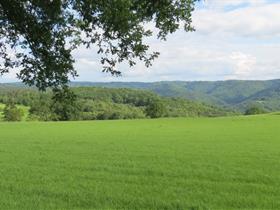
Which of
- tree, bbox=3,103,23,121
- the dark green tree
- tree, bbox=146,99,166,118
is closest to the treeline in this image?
tree, bbox=146,99,166,118

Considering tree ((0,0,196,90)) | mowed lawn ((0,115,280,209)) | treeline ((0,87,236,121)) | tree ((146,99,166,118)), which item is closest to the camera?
tree ((0,0,196,90))

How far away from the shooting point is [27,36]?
938cm

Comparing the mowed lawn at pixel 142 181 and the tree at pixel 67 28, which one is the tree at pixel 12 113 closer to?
the mowed lawn at pixel 142 181

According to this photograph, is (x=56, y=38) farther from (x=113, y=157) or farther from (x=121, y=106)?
(x=121, y=106)

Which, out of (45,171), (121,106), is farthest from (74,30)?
(121,106)

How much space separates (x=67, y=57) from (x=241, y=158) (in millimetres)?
18806

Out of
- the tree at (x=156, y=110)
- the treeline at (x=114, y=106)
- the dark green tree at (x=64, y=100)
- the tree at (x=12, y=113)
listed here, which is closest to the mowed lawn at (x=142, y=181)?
the dark green tree at (x=64, y=100)

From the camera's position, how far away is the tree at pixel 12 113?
137 meters

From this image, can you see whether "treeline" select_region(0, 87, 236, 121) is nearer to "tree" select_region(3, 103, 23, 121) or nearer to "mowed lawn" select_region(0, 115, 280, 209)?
"tree" select_region(3, 103, 23, 121)

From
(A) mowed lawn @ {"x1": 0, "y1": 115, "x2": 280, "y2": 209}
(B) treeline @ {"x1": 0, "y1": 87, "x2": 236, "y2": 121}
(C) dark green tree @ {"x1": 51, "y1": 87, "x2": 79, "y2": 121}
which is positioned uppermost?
(C) dark green tree @ {"x1": 51, "y1": 87, "x2": 79, "y2": 121}

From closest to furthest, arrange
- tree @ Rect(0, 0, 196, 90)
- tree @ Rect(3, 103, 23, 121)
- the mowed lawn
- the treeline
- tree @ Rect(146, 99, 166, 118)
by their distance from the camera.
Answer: tree @ Rect(0, 0, 196, 90)
the mowed lawn
the treeline
tree @ Rect(3, 103, 23, 121)
tree @ Rect(146, 99, 166, 118)

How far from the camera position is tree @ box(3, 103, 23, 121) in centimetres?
13738

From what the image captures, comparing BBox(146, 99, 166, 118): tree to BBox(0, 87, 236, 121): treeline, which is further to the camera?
BBox(146, 99, 166, 118): tree

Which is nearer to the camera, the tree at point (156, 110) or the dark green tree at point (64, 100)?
the dark green tree at point (64, 100)
